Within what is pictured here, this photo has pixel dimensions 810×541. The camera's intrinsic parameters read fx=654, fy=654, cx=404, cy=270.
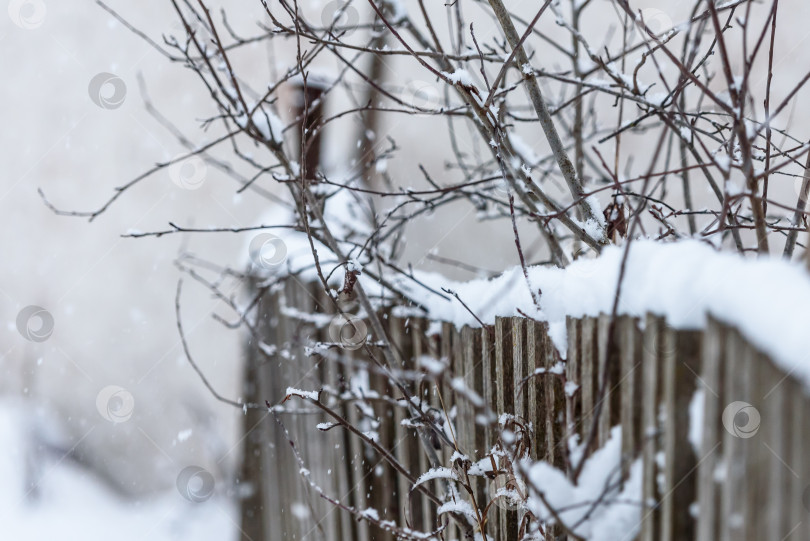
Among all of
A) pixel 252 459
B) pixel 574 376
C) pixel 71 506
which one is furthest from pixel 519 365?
pixel 71 506

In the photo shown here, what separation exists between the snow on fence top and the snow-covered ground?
21.3 feet

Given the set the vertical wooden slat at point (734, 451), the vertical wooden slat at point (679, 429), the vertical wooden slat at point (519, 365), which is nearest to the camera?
the vertical wooden slat at point (734, 451)

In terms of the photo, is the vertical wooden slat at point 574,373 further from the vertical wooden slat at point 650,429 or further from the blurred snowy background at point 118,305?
the blurred snowy background at point 118,305

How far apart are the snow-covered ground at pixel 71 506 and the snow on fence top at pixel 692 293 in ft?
21.3

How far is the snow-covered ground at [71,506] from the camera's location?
841 centimetres

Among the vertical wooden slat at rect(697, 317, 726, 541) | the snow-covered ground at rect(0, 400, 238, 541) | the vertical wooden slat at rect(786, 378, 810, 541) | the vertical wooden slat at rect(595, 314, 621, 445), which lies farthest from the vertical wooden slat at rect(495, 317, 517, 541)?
the snow-covered ground at rect(0, 400, 238, 541)

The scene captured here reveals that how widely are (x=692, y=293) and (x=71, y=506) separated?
36.3ft

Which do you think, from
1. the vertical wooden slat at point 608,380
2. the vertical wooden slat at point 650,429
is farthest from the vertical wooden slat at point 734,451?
the vertical wooden slat at point 608,380

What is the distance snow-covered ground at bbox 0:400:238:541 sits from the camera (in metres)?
8.41

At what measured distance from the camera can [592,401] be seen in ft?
4.10

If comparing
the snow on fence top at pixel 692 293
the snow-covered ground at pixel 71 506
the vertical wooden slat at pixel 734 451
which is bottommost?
the snow-covered ground at pixel 71 506

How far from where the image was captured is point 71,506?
9891 millimetres

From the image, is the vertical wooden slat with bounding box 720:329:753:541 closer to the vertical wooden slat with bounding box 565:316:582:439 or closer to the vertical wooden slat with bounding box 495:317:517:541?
the vertical wooden slat with bounding box 565:316:582:439

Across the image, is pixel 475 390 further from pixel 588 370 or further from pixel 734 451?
pixel 734 451
